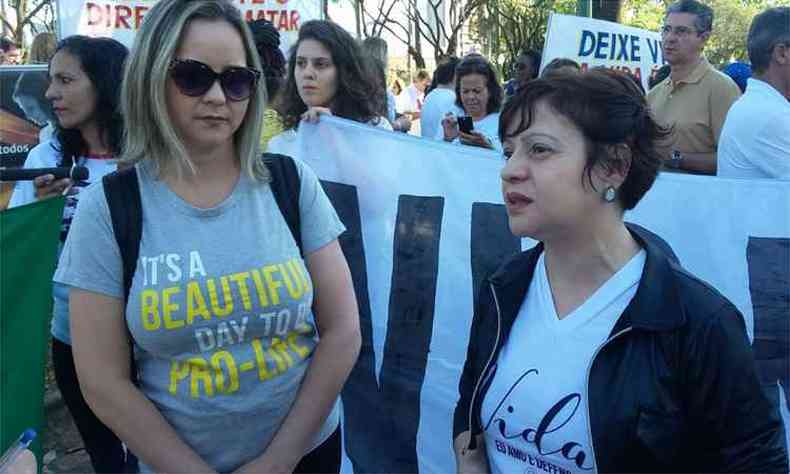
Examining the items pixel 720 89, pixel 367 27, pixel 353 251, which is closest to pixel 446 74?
pixel 720 89

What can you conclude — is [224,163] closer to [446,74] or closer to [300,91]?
[300,91]

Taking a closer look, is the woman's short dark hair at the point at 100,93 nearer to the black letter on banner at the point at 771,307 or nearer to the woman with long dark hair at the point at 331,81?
the woman with long dark hair at the point at 331,81

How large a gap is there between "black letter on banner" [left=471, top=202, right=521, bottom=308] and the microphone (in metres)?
1.38

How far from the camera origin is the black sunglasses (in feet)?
6.15

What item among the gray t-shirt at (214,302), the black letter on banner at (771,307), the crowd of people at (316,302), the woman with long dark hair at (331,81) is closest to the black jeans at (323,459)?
the crowd of people at (316,302)

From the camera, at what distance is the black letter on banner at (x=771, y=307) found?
2.59 m

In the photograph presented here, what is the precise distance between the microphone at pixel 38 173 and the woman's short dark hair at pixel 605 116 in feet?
4.95

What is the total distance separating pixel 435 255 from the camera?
10.1ft

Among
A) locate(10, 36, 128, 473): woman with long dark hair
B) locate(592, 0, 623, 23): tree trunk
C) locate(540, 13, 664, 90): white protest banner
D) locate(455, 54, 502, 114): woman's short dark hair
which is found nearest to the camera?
locate(10, 36, 128, 473): woman with long dark hair

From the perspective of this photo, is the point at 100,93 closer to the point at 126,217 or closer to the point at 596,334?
the point at 126,217

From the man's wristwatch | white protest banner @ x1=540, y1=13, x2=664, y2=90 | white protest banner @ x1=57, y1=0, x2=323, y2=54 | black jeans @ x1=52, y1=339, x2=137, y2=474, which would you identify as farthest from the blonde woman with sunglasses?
white protest banner @ x1=540, y1=13, x2=664, y2=90

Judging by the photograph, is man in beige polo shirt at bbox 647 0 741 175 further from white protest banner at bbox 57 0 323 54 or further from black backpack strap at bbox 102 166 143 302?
black backpack strap at bbox 102 166 143 302

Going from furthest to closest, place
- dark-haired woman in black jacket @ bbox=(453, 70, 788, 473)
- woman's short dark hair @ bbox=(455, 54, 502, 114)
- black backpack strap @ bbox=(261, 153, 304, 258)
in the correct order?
woman's short dark hair @ bbox=(455, 54, 502, 114) < black backpack strap @ bbox=(261, 153, 304, 258) < dark-haired woman in black jacket @ bbox=(453, 70, 788, 473)

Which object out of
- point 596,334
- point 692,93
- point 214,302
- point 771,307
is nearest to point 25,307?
point 214,302
